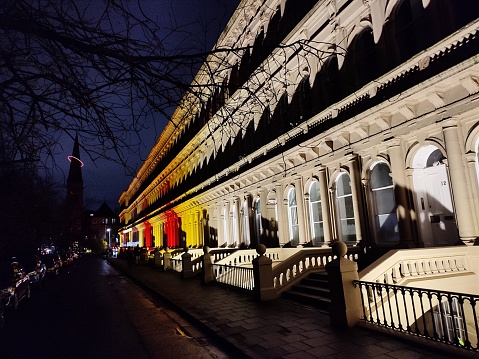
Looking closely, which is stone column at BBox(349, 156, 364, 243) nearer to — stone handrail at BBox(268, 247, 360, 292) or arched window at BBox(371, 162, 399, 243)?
arched window at BBox(371, 162, 399, 243)

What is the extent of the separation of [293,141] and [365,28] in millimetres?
5036

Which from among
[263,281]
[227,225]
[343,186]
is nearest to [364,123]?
[343,186]

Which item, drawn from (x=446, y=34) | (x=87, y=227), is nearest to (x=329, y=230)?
(x=446, y=34)

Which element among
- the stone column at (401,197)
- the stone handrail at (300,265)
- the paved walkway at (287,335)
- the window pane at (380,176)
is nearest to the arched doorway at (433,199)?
the stone column at (401,197)

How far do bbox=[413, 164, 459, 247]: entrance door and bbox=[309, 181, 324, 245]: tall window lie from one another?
4.88m

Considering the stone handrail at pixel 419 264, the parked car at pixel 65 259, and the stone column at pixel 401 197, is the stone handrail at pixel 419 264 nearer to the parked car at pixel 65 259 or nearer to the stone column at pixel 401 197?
the stone column at pixel 401 197

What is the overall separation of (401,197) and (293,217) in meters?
6.65

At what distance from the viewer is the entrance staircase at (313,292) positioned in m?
8.89

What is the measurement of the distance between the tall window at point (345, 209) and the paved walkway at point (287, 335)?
14.0ft

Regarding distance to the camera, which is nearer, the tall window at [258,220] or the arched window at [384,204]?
the arched window at [384,204]

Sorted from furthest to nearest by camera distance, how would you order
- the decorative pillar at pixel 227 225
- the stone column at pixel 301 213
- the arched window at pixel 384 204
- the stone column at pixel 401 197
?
1. the decorative pillar at pixel 227 225
2. the stone column at pixel 301 213
3. the arched window at pixel 384 204
4. the stone column at pixel 401 197

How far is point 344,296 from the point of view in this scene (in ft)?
22.2

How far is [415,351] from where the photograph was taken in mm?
5207

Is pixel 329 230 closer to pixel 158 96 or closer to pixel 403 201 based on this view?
pixel 403 201
